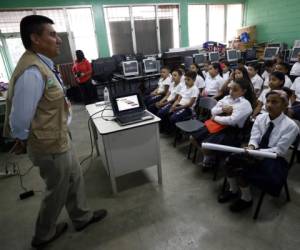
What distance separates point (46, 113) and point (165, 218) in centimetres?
131

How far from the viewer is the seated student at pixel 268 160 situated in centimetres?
168

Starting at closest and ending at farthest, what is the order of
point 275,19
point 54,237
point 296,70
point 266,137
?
point 54,237
point 266,137
point 296,70
point 275,19

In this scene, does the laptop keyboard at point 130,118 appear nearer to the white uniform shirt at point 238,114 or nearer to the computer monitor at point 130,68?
the white uniform shirt at point 238,114

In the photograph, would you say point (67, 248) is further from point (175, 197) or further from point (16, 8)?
point (16, 8)

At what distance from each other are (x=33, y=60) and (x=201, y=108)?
2.58 metres

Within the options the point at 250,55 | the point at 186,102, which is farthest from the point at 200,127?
the point at 250,55

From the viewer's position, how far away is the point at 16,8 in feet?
19.6

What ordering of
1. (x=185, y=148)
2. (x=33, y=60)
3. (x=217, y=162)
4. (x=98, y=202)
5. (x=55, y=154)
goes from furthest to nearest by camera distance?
1. (x=185, y=148)
2. (x=217, y=162)
3. (x=98, y=202)
4. (x=55, y=154)
5. (x=33, y=60)

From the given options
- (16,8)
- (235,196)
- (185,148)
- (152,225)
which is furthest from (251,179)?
(16,8)

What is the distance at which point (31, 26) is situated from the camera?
1.25 meters

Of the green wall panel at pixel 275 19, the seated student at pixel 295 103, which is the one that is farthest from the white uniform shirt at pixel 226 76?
the green wall panel at pixel 275 19

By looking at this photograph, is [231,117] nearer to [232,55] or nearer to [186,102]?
[186,102]

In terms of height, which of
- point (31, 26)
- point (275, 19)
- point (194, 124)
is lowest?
point (194, 124)

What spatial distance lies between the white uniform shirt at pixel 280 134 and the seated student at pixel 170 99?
178 centimetres
